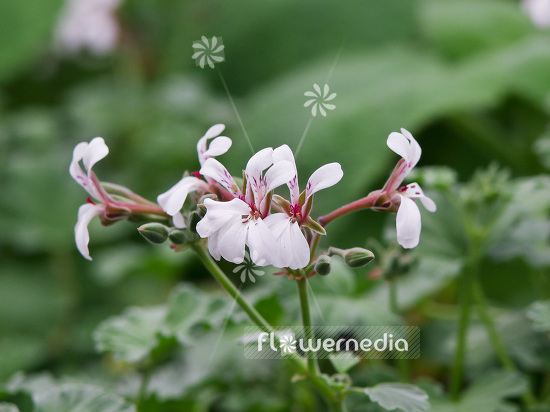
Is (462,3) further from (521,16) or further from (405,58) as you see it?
(405,58)

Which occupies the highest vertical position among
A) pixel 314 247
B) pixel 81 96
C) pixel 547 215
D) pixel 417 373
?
pixel 81 96

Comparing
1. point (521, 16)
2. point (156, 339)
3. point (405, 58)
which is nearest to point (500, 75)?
point (405, 58)

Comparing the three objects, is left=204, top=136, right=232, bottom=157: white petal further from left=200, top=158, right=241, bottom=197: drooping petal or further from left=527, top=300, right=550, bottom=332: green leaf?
left=527, top=300, right=550, bottom=332: green leaf

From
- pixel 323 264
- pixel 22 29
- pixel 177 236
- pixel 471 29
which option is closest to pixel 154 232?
pixel 177 236

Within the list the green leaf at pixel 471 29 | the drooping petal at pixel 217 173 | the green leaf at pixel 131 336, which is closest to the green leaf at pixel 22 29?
the green leaf at pixel 471 29

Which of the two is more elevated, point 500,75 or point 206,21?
point 206,21

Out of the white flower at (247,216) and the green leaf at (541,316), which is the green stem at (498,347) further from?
the white flower at (247,216)
